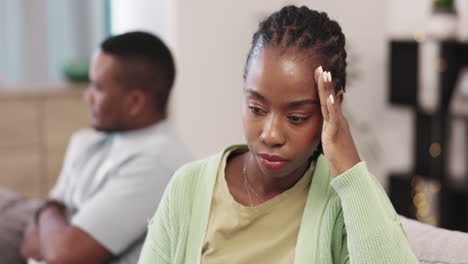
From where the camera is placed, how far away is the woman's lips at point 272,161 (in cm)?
124

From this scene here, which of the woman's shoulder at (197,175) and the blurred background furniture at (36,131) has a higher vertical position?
the woman's shoulder at (197,175)

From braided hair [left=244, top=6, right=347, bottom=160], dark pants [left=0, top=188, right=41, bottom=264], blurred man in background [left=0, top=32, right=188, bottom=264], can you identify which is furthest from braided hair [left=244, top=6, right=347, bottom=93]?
dark pants [left=0, top=188, right=41, bottom=264]

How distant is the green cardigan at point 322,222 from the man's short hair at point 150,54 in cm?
80

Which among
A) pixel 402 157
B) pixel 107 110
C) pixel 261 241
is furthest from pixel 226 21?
pixel 261 241

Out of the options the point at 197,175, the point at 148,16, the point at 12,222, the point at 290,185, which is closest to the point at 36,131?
the point at 148,16

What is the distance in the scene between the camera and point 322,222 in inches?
50.2

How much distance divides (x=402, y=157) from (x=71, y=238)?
10.5ft

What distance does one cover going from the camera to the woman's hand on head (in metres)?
1.21

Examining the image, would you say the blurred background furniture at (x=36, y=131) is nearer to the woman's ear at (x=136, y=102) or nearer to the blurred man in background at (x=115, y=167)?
the blurred man in background at (x=115, y=167)

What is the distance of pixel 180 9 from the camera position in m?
4.27

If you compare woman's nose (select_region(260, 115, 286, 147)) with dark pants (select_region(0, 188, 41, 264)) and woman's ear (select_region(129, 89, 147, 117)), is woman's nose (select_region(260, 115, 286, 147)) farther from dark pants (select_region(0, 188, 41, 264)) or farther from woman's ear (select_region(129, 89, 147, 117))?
dark pants (select_region(0, 188, 41, 264))

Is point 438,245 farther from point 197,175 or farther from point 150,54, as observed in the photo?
point 150,54

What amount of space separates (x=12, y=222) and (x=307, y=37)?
1.26 m

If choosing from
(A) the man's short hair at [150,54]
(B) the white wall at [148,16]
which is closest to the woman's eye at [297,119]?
(A) the man's short hair at [150,54]
